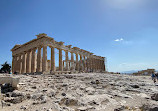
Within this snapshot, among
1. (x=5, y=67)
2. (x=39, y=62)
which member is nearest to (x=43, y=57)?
(x=39, y=62)

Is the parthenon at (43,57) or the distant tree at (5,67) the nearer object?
the parthenon at (43,57)

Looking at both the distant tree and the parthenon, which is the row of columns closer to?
the parthenon

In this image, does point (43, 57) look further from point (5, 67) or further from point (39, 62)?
point (5, 67)

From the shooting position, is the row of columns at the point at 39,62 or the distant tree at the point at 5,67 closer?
the row of columns at the point at 39,62

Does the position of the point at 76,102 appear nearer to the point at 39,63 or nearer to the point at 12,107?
the point at 12,107

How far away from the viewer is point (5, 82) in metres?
7.34

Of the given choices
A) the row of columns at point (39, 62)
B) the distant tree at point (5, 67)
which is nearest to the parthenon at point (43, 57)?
the row of columns at point (39, 62)

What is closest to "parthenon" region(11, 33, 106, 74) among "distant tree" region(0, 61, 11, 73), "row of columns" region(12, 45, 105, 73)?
"row of columns" region(12, 45, 105, 73)

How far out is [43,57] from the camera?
2111 centimetres

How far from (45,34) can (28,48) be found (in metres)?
6.73

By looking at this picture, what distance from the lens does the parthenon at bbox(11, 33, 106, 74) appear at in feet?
69.5

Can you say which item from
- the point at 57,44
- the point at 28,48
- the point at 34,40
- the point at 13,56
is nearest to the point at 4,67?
the point at 13,56

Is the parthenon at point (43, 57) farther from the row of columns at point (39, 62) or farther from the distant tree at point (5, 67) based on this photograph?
the distant tree at point (5, 67)

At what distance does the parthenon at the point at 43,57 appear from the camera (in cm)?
2119
